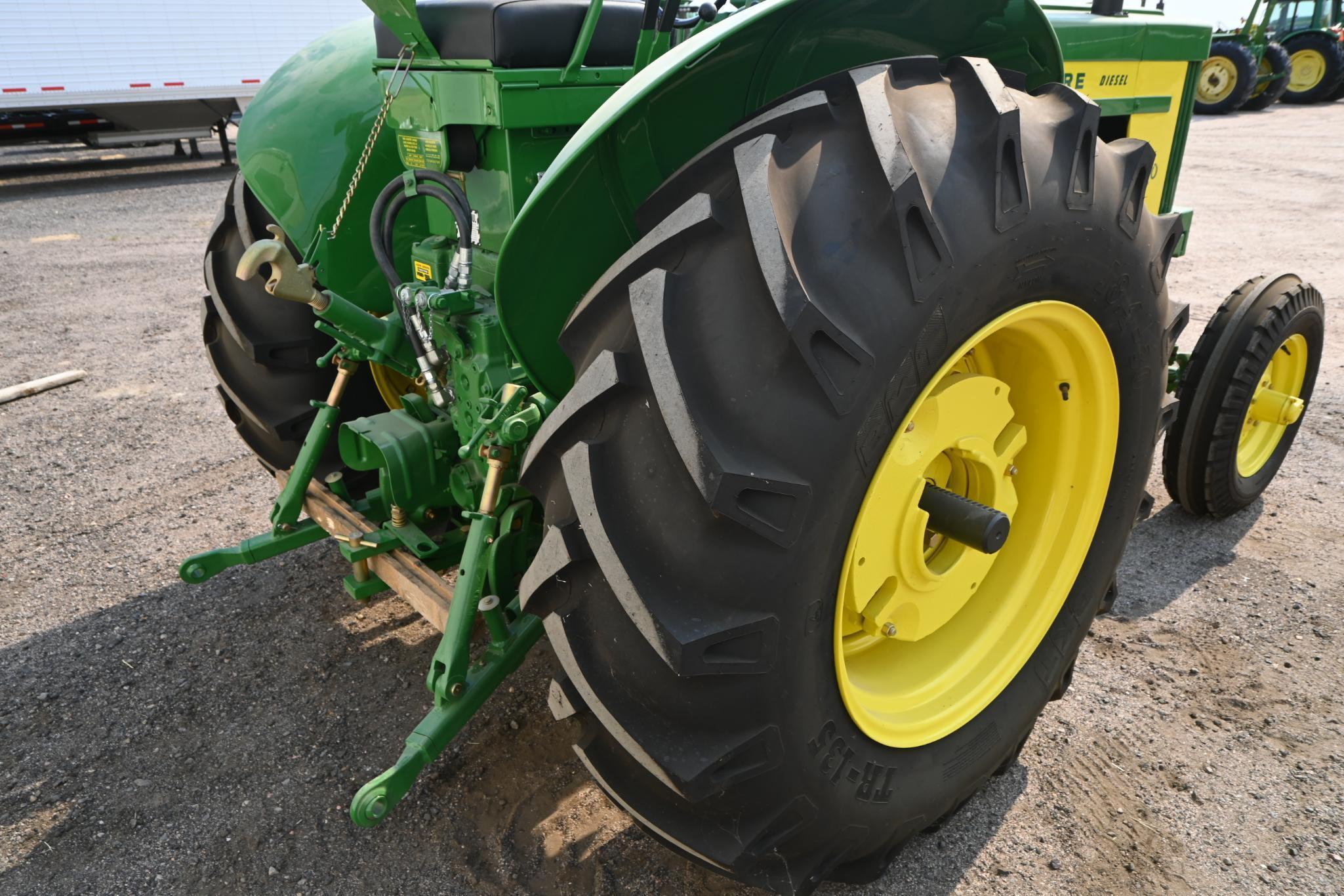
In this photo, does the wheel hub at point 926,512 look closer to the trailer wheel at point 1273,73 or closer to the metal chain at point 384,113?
the metal chain at point 384,113

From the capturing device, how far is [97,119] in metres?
10.7

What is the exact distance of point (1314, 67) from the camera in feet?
55.5

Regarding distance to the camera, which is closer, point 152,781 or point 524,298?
point 524,298

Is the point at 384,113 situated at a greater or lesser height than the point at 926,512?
greater

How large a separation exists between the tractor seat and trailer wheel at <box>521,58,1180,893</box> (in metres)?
0.69

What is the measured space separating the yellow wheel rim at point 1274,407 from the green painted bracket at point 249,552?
A: 2.86 m

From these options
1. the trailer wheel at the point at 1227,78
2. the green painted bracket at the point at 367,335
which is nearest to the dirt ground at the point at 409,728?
the green painted bracket at the point at 367,335

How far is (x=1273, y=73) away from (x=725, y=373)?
61.5ft

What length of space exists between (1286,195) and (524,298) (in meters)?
9.79

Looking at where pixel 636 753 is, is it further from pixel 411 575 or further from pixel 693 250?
pixel 411 575

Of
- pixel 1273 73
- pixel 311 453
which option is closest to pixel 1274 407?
pixel 311 453

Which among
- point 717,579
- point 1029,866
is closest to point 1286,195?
point 1029,866

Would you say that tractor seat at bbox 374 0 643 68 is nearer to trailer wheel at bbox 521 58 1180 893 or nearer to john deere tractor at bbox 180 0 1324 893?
john deere tractor at bbox 180 0 1324 893

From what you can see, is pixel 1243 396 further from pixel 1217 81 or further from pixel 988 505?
pixel 1217 81
